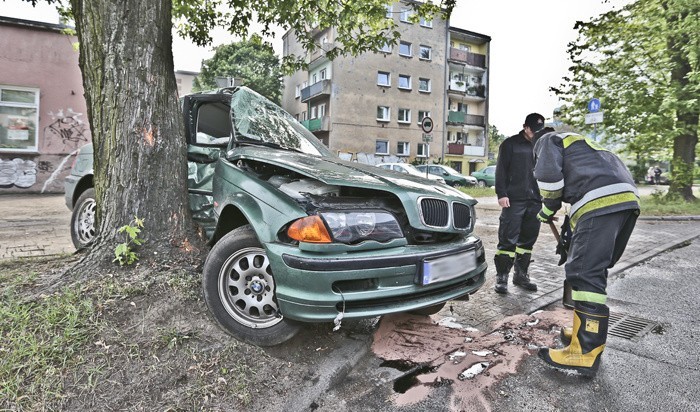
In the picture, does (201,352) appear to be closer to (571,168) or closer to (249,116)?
(249,116)

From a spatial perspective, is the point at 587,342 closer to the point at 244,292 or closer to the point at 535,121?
the point at 244,292

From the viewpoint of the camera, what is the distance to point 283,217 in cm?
246

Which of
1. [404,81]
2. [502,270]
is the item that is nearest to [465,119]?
[404,81]

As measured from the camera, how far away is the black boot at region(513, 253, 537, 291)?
4.63 meters

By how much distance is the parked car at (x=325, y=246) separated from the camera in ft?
7.65

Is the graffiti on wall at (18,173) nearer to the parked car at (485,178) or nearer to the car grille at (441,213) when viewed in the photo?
the car grille at (441,213)

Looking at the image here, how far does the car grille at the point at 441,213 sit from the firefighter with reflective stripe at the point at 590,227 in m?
0.66

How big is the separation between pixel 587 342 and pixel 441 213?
4.10 ft

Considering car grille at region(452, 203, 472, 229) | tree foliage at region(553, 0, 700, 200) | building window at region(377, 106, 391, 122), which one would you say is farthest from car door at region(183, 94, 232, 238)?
building window at region(377, 106, 391, 122)

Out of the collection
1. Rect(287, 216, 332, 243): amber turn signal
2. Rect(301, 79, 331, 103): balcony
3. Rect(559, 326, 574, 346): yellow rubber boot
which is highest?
Rect(301, 79, 331, 103): balcony

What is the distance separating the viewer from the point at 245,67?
4016 centimetres

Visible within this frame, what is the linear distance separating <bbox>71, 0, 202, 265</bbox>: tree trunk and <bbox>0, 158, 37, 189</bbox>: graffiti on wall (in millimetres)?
11339

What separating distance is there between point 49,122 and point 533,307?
14078mm

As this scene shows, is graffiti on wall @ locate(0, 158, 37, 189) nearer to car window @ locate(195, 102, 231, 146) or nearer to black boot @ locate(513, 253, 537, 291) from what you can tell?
car window @ locate(195, 102, 231, 146)
